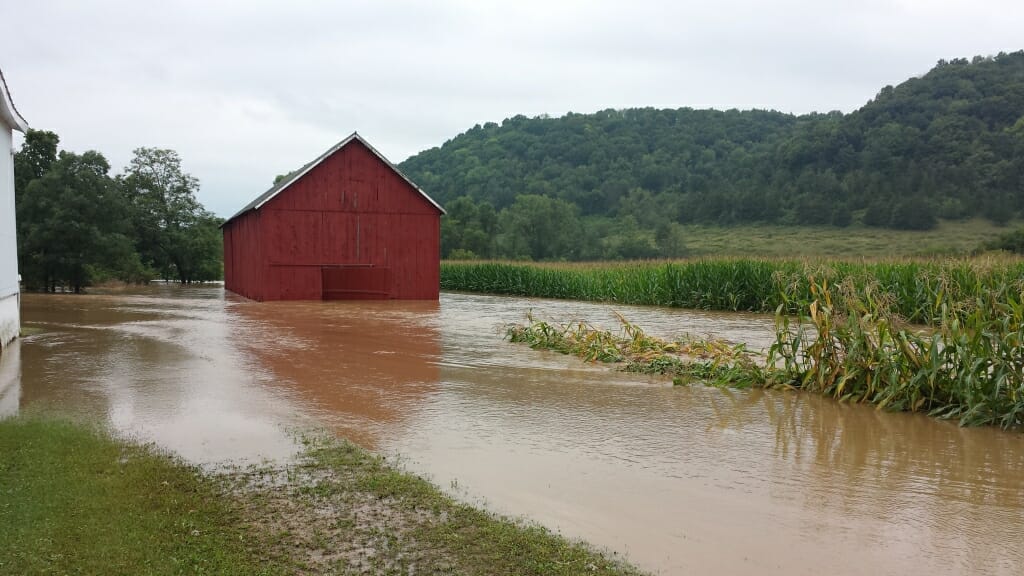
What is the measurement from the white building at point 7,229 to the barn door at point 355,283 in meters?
13.4

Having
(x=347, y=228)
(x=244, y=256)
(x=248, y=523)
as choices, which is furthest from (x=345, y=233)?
(x=248, y=523)

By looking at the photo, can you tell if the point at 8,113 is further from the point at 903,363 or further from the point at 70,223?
the point at 70,223

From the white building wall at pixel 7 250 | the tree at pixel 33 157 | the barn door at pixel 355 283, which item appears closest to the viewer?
the white building wall at pixel 7 250

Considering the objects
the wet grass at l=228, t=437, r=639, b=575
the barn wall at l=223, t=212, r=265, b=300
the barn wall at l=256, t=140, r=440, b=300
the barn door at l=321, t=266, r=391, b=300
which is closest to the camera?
the wet grass at l=228, t=437, r=639, b=575

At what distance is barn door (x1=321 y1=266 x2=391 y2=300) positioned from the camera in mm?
27109

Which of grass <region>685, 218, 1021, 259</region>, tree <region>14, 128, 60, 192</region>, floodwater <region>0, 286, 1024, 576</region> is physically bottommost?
floodwater <region>0, 286, 1024, 576</region>

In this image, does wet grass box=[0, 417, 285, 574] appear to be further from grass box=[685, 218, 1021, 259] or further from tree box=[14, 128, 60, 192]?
grass box=[685, 218, 1021, 259]

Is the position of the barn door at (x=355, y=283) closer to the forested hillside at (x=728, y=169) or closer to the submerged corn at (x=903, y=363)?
the submerged corn at (x=903, y=363)

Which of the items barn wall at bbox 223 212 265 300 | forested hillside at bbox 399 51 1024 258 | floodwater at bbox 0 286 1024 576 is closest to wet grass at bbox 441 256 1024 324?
floodwater at bbox 0 286 1024 576

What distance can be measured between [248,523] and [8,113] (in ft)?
38.2

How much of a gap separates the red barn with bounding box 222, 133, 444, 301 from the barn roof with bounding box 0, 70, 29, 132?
1136cm

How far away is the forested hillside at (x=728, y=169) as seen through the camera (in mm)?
59469

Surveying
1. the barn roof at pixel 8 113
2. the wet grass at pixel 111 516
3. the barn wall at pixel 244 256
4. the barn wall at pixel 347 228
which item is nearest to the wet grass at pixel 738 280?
the barn wall at pixel 347 228

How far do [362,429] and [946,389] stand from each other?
21.3 ft
